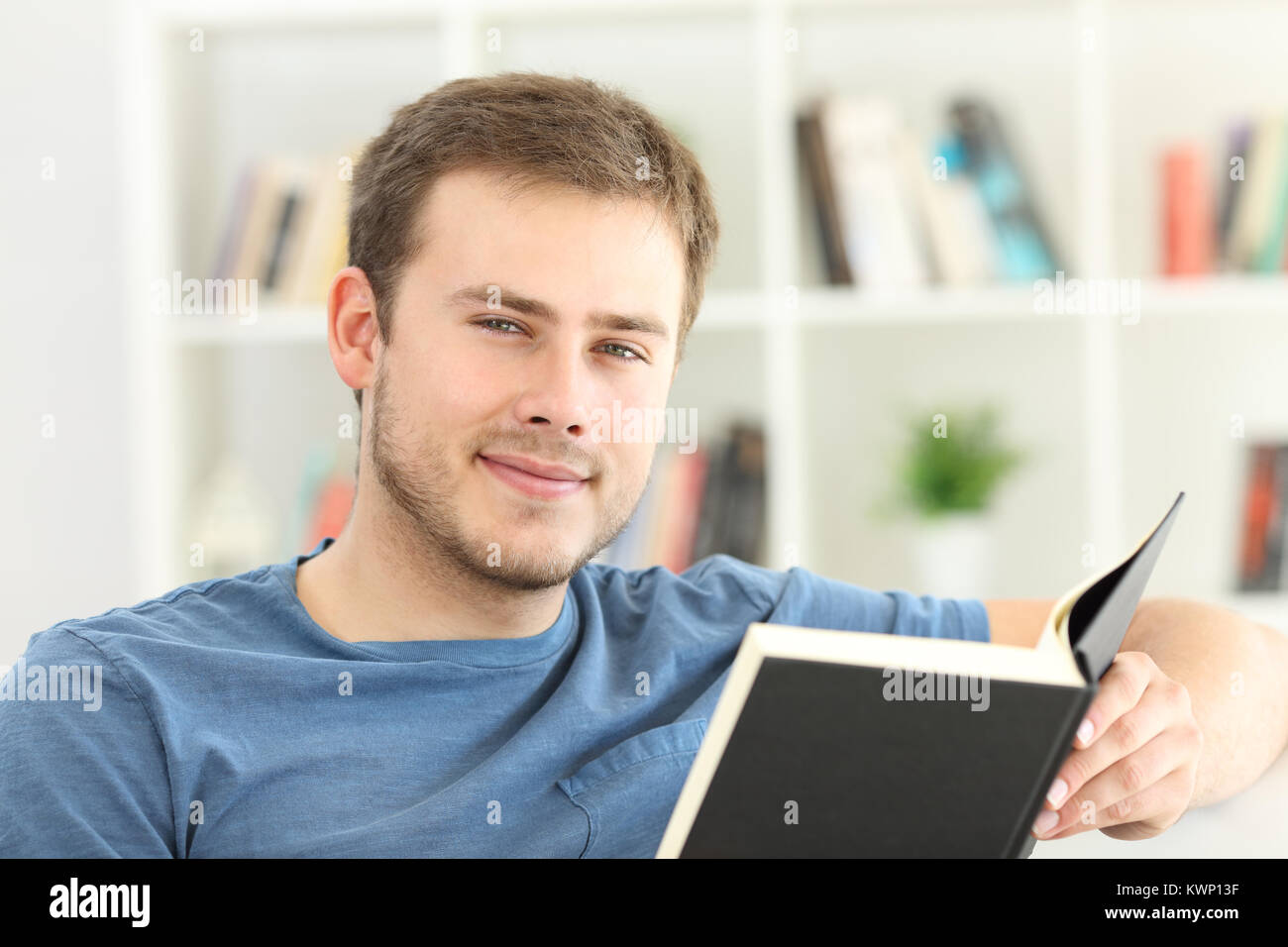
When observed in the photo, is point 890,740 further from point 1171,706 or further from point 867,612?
point 867,612

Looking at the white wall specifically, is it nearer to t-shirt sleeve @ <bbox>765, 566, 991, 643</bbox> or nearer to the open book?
t-shirt sleeve @ <bbox>765, 566, 991, 643</bbox>

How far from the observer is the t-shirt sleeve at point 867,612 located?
4.15 ft

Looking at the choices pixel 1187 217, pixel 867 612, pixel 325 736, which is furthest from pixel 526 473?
pixel 1187 217

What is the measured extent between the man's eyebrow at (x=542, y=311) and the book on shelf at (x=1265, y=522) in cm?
158

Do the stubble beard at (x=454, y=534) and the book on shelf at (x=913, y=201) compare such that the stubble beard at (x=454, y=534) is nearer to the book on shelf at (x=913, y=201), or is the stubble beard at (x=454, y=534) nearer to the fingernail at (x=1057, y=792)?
the fingernail at (x=1057, y=792)

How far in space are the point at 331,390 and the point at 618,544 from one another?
71cm

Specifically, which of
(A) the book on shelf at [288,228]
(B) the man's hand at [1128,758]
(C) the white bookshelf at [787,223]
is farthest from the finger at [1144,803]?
(A) the book on shelf at [288,228]

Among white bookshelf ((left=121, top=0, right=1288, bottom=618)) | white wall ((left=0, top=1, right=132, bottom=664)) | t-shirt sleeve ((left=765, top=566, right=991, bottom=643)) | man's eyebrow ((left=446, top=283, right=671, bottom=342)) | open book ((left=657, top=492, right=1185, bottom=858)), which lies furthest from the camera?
white wall ((left=0, top=1, right=132, bottom=664))

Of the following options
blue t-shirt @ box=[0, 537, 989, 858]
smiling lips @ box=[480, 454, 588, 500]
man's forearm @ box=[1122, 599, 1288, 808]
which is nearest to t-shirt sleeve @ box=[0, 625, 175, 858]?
blue t-shirt @ box=[0, 537, 989, 858]

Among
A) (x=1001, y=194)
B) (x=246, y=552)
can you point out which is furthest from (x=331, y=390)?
(x=1001, y=194)

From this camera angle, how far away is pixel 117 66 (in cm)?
219

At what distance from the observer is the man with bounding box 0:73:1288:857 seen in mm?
918
